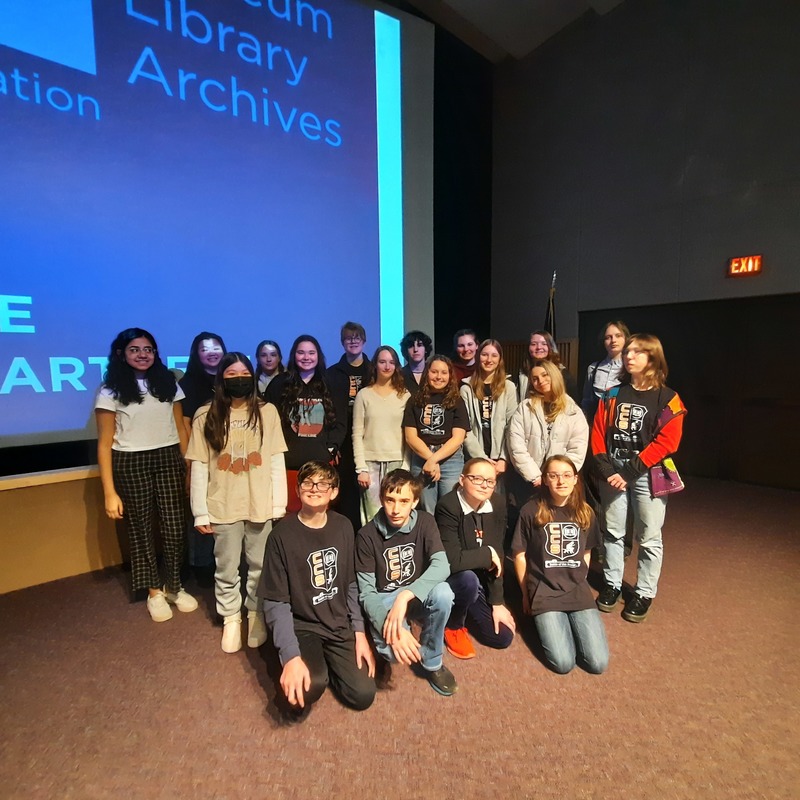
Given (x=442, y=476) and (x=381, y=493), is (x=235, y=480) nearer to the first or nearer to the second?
(x=381, y=493)

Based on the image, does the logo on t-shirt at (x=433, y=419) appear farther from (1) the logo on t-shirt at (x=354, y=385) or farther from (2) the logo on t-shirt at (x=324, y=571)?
(2) the logo on t-shirt at (x=324, y=571)

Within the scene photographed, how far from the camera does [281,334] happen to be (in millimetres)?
3680

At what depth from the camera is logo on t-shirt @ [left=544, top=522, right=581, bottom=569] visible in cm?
216

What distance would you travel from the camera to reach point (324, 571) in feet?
6.31

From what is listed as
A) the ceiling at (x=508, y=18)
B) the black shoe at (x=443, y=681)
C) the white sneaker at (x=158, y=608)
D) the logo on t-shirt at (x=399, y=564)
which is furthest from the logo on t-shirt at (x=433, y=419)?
the ceiling at (x=508, y=18)

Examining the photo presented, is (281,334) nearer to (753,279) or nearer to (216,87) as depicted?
(216,87)

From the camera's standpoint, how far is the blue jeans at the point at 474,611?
6.88 feet

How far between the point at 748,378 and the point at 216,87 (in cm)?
559

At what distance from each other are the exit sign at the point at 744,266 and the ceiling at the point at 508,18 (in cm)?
327

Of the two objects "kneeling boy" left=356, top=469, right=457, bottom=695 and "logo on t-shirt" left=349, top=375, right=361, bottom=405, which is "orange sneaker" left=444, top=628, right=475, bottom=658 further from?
"logo on t-shirt" left=349, top=375, right=361, bottom=405

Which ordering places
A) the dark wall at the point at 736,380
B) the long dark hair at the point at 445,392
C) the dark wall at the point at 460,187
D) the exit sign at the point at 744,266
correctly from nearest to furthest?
the long dark hair at the point at 445,392 < the exit sign at the point at 744,266 < the dark wall at the point at 736,380 < the dark wall at the point at 460,187

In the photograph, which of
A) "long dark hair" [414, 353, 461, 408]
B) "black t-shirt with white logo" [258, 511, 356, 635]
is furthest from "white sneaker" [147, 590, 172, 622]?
"long dark hair" [414, 353, 461, 408]

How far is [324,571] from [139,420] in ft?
4.18

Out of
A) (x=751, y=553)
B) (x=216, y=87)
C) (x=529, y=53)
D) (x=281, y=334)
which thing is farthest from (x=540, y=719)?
(x=529, y=53)
